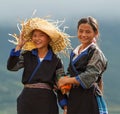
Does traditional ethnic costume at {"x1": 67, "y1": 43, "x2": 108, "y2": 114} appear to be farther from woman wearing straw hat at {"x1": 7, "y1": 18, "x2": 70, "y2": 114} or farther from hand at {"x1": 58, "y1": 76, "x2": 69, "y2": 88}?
woman wearing straw hat at {"x1": 7, "y1": 18, "x2": 70, "y2": 114}

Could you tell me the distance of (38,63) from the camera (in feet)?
21.6

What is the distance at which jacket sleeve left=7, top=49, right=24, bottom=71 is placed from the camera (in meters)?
6.59

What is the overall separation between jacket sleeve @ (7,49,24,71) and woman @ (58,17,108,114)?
57 cm

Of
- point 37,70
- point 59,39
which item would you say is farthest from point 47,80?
point 59,39

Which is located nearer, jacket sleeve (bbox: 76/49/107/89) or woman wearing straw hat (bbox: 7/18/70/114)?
jacket sleeve (bbox: 76/49/107/89)

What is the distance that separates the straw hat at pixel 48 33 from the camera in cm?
668

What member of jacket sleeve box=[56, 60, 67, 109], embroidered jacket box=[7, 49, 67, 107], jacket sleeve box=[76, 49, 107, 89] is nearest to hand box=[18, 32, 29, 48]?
embroidered jacket box=[7, 49, 67, 107]

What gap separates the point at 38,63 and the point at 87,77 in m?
0.67

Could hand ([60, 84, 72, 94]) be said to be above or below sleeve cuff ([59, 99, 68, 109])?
above

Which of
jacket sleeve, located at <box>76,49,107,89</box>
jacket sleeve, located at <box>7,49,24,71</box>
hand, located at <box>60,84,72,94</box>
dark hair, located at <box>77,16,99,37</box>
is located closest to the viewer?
jacket sleeve, located at <box>76,49,107,89</box>

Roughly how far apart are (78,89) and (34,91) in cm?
52

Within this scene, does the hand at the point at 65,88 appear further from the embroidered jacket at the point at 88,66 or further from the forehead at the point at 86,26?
the forehead at the point at 86,26

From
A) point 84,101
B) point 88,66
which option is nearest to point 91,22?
point 88,66

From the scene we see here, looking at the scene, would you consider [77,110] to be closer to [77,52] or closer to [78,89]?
[78,89]
